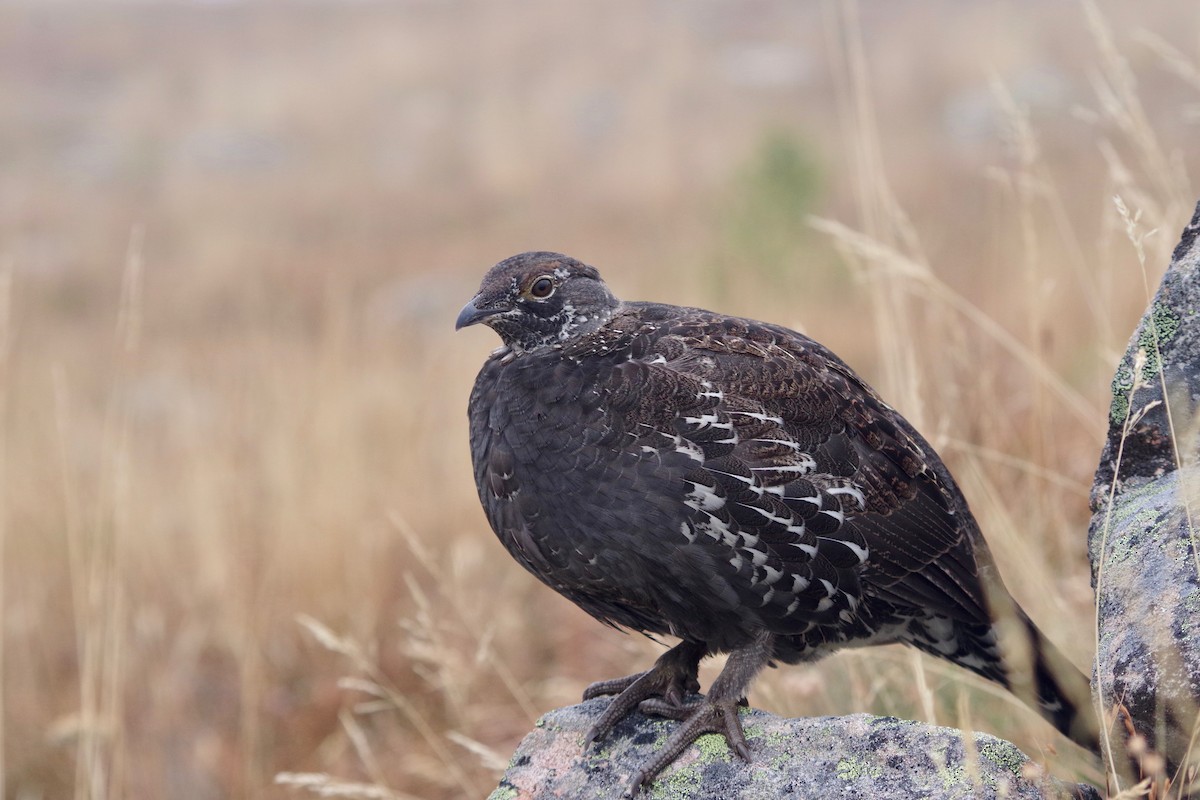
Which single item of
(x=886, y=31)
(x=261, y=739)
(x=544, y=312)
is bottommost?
(x=261, y=739)

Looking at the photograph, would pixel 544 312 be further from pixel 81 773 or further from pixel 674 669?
pixel 81 773

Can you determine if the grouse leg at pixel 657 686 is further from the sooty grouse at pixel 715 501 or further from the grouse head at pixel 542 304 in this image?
the grouse head at pixel 542 304

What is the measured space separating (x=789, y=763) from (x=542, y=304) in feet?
4.98

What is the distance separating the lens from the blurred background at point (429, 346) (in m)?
4.38

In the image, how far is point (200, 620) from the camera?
7.00m

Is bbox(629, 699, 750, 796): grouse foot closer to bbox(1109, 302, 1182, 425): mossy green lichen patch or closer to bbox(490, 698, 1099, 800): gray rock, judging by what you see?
bbox(490, 698, 1099, 800): gray rock

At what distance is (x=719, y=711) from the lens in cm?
280

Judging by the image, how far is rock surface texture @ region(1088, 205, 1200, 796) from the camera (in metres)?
2.22

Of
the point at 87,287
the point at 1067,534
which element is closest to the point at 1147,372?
the point at 1067,534

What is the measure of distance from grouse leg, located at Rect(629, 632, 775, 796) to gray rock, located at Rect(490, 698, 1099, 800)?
0.03 meters

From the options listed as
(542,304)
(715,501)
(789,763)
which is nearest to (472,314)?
(542,304)

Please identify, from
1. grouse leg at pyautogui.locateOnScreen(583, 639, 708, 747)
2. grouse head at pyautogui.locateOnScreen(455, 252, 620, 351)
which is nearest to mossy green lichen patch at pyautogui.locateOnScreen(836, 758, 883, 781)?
grouse leg at pyautogui.locateOnScreen(583, 639, 708, 747)

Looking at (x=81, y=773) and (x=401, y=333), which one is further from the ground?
(x=401, y=333)

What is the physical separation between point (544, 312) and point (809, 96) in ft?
105
